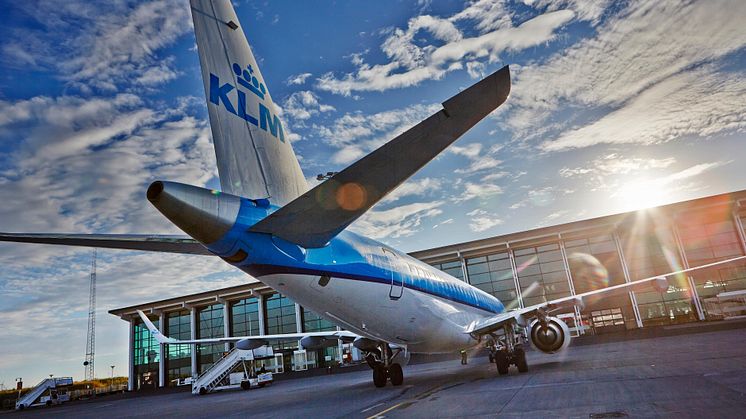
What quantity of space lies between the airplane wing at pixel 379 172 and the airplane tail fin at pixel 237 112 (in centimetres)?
116

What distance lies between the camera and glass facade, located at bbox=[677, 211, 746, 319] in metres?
37.3

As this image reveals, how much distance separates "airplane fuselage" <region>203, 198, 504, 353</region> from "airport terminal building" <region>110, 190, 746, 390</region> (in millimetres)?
23016

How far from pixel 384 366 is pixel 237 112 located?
10.5m

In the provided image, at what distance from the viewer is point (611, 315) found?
41.0m

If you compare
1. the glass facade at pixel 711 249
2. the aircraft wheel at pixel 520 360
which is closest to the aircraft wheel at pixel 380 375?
the aircraft wheel at pixel 520 360

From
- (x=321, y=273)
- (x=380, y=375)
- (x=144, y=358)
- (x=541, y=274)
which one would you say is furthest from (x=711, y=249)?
(x=144, y=358)

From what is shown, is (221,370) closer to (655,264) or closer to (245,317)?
(245,317)

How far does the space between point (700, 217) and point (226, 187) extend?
43675 millimetres

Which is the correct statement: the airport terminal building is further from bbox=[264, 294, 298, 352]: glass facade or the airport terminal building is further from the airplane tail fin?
the airplane tail fin

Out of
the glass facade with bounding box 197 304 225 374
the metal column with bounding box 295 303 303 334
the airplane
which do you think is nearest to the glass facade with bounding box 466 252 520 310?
the metal column with bounding box 295 303 303 334

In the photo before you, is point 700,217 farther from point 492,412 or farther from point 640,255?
point 492,412

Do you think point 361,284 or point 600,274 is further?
point 600,274

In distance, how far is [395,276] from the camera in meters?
11.6

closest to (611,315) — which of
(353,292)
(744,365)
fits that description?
(744,365)
